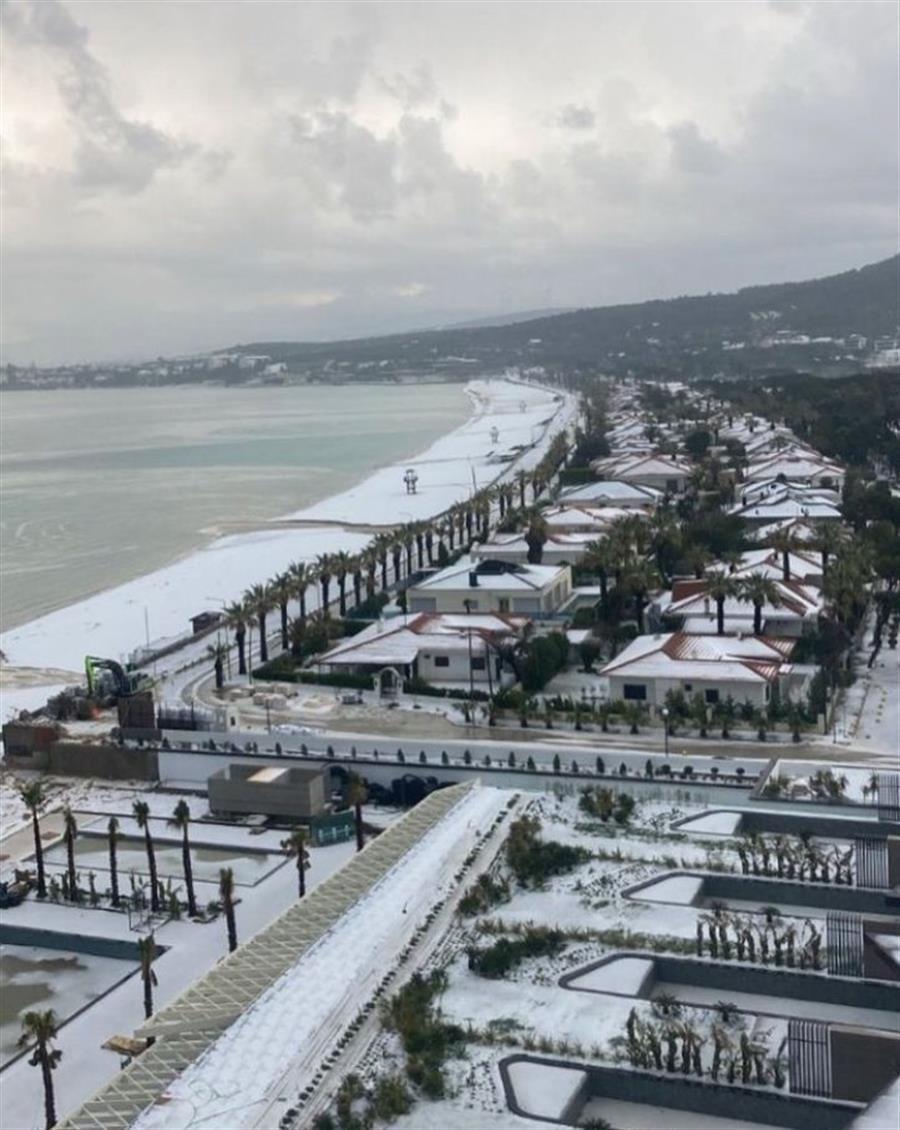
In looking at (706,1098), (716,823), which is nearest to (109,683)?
(716,823)

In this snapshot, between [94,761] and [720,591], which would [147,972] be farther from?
[720,591]

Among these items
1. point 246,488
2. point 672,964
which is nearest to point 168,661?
point 672,964

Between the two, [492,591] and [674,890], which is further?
[492,591]

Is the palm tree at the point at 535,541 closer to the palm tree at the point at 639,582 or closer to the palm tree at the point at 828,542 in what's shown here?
the palm tree at the point at 639,582

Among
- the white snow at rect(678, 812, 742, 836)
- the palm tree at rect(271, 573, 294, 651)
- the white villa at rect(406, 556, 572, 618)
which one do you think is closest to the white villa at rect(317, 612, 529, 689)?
the palm tree at rect(271, 573, 294, 651)

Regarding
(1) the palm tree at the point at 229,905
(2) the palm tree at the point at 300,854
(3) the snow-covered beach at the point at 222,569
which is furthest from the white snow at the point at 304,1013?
(3) the snow-covered beach at the point at 222,569

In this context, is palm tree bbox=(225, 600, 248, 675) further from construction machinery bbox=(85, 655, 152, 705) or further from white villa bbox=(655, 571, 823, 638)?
white villa bbox=(655, 571, 823, 638)
